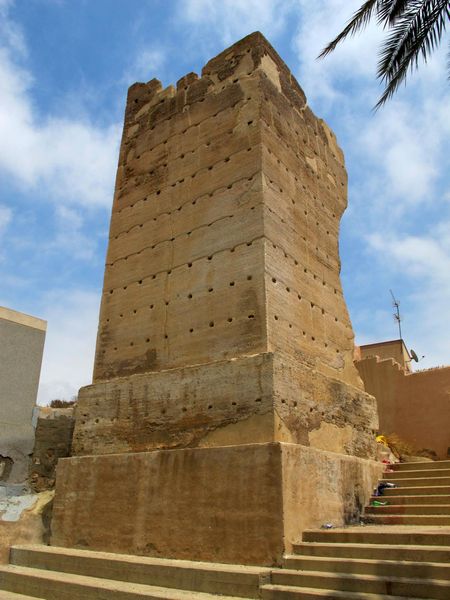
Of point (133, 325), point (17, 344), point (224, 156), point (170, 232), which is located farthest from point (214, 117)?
point (17, 344)

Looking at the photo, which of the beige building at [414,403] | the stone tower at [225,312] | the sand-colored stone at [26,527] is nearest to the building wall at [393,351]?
the beige building at [414,403]

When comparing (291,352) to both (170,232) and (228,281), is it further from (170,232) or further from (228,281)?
(170,232)

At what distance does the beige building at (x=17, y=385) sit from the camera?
7156 millimetres

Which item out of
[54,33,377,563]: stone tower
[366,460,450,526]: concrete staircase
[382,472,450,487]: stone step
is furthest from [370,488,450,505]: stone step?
[382,472,450,487]: stone step

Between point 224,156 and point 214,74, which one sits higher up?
point 214,74

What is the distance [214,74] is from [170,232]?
259 centimetres

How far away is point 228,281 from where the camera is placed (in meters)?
6.42

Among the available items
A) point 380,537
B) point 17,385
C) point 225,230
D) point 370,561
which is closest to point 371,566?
point 370,561

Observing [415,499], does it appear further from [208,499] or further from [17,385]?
[17,385]

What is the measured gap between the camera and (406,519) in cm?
547

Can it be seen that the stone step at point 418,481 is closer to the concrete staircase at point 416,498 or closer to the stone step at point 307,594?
the concrete staircase at point 416,498

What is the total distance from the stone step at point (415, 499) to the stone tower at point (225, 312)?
291mm

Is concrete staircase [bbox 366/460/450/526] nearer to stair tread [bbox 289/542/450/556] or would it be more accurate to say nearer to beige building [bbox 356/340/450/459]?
stair tread [bbox 289/542/450/556]

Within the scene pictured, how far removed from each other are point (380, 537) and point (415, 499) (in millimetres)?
1548
